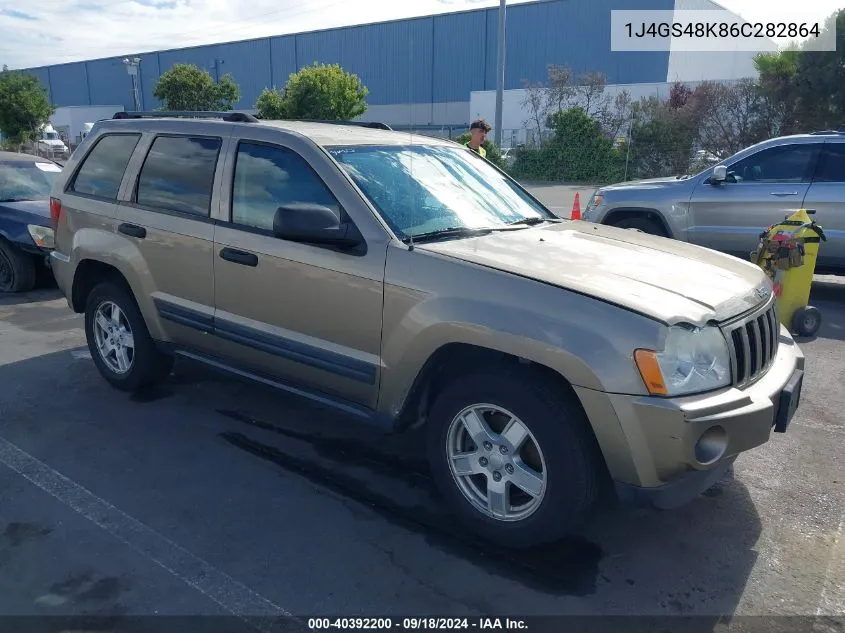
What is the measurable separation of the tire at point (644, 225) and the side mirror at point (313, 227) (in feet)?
20.0

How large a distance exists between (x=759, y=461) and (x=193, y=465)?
3322 mm

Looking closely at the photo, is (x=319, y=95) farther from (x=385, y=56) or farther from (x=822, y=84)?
(x=385, y=56)

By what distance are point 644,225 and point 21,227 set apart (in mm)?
7498

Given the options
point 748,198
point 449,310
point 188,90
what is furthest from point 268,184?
point 188,90

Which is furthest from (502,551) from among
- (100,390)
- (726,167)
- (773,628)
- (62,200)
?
(726,167)

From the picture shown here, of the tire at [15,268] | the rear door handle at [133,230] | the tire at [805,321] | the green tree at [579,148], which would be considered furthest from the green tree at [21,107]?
the tire at [805,321]

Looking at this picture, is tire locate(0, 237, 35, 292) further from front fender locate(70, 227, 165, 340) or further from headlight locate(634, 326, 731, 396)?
headlight locate(634, 326, 731, 396)

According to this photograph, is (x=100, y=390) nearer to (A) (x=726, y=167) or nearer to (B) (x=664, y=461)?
(B) (x=664, y=461)

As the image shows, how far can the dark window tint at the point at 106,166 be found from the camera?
4930 mm

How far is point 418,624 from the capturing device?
2.77 m

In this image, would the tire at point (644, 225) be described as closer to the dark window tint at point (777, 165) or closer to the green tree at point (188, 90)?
the dark window tint at point (777, 165)

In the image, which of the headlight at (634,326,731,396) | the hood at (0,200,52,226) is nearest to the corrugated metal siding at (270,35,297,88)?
the hood at (0,200,52,226)

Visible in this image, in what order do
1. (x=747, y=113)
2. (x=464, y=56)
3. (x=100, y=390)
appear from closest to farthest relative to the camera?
(x=100, y=390) < (x=747, y=113) < (x=464, y=56)

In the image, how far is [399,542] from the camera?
3.30 meters
